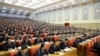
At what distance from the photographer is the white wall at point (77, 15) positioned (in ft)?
77.3

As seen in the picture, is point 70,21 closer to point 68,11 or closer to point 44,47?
point 68,11

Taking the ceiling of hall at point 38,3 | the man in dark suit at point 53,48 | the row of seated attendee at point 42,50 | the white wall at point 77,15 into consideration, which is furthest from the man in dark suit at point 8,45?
the white wall at point 77,15

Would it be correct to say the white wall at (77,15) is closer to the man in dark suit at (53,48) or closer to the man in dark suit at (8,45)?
the man in dark suit at (53,48)

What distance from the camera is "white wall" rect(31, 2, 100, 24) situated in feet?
77.3

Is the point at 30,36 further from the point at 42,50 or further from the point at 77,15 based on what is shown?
the point at 77,15

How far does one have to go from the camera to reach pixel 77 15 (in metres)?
Result: 27.1

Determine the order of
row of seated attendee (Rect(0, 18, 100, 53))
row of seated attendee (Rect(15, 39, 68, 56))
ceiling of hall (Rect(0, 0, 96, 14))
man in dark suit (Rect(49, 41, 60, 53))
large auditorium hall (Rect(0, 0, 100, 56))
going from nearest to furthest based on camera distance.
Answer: row of seated attendee (Rect(15, 39, 68, 56)) < large auditorium hall (Rect(0, 0, 100, 56)) < man in dark suit (Rect(49, 41, 60, 53)) < row of seated attendee (Rect(0, 18, 100, 53)) < ceiling of hall (Rect(0, 0, 96, 14))

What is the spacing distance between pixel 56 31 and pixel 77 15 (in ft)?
38.6

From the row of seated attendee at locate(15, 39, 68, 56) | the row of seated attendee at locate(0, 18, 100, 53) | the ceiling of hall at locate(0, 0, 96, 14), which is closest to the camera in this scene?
the row of seated attendee at locate(15, 39, 68, 56)

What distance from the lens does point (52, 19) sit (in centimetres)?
3584

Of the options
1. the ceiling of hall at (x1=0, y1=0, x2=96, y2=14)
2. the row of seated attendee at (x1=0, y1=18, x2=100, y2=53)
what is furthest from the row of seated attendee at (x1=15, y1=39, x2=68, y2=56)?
the ceiling of hall at (x1=0, y1=0, x2=96, y2=14)

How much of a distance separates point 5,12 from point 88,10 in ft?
91.7

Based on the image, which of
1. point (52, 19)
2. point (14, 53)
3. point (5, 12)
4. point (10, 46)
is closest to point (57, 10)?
point (52, 19)

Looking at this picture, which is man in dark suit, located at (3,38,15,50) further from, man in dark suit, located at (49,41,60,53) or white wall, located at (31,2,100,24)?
white wall, located at (31,2,100,24)
